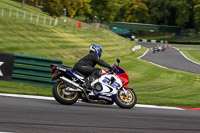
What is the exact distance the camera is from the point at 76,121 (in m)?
7.13

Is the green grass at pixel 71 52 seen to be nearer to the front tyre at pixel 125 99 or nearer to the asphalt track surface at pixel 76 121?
the front tyre at pixel 125 99

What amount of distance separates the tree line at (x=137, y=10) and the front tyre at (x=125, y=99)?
205 ft

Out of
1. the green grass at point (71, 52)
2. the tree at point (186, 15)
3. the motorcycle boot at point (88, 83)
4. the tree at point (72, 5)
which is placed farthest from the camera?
the tree at point (186, 15)

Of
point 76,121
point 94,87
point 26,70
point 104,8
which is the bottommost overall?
point 26,70

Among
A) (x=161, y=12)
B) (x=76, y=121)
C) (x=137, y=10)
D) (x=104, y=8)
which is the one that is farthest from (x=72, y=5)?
(x=76, y=121)

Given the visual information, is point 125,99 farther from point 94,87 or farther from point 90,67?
point 90,67

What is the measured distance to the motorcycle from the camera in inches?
385

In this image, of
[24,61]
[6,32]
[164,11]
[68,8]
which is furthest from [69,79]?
[164,11]

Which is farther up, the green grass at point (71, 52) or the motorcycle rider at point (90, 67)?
the motorcycle rider at point (90, 67)

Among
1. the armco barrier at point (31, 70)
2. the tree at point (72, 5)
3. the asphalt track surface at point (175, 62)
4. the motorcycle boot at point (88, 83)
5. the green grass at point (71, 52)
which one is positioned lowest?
the asphalt track surface at point (175, 62)

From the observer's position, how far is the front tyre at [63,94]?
382 inches

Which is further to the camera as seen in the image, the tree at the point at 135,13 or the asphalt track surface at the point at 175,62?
the tree at the point at 135,13

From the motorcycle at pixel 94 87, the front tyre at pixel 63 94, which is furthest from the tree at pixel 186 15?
the front tyre at pixel 63 94

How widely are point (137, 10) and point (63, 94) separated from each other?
11645cm
